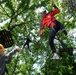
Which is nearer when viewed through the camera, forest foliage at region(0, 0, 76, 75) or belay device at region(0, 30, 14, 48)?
belay device at region(0, 30, 14, 48)

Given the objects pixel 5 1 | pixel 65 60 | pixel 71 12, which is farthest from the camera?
pixel 65 60

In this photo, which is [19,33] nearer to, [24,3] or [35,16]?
[35,16]

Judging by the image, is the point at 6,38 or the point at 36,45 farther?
the point at 36,45

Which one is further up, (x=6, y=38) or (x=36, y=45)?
(x=6, y=38)

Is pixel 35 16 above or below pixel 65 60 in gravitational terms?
above

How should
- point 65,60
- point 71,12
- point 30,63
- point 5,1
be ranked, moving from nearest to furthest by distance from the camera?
point 5,1, point 71,12, point 65,60, point 30,63

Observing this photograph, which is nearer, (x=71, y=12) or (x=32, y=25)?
(x=71, y=12)

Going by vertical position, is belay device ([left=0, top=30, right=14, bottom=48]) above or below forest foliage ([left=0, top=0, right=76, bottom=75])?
→ above

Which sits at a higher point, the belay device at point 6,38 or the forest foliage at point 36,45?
the belay device at point 6,38

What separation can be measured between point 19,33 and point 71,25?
357cm

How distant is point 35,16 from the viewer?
17.9 meters

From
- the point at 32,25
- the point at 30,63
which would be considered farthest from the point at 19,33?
the point at 30,63

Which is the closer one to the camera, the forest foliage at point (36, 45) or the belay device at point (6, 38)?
the belay device at point (6, 38)

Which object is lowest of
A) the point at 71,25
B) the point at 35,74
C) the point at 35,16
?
the point at 35,74
